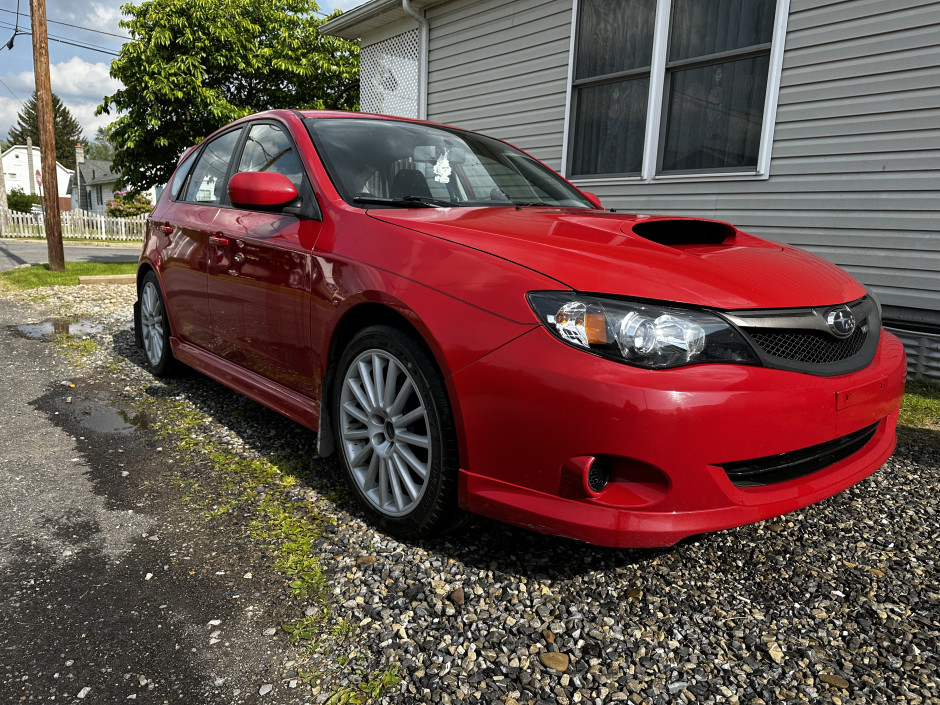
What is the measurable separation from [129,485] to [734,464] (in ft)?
8.24

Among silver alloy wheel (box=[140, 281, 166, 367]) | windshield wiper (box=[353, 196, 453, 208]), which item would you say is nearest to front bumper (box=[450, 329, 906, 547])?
windshield wiper (box=[353, 196, 453, 208])

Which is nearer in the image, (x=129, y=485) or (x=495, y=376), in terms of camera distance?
(x=495, y=376)

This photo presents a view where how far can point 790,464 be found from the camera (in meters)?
2.00

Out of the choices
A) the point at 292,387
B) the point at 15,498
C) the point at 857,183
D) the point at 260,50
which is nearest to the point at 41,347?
the point at 15,498

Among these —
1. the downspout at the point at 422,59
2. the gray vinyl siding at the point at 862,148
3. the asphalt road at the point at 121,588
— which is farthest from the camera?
the downspout at the point at 422,59

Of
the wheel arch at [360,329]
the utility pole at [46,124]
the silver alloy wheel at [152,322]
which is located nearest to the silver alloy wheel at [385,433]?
the wheel arch at [360,329]

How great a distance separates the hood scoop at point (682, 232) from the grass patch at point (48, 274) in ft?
33.5

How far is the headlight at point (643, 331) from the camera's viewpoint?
1.82m

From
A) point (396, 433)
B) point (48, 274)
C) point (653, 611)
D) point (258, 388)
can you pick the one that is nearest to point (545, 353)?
point (396, 433)

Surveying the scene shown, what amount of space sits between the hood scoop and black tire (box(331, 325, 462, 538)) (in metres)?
0.94

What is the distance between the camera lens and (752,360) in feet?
6.13

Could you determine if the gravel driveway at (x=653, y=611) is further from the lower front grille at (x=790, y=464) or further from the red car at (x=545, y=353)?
the lower front grille at (x=790, y=464)

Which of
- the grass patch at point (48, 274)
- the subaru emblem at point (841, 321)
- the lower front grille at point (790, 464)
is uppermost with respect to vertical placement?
the subaru emblem at point (841, 321)

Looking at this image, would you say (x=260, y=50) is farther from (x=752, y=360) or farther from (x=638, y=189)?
(x=752, y=360)
